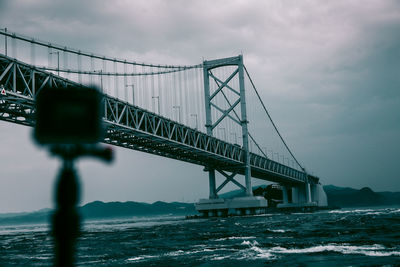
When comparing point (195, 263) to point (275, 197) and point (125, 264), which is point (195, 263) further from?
point (275, 197)

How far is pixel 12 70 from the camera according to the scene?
35.1 m

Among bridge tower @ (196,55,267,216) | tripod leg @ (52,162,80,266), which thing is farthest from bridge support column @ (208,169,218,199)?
tripod leg @ (52,162,80,266)

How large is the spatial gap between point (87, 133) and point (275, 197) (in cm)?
14692

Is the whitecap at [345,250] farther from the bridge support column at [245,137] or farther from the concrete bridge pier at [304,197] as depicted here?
the concrete bridge pier at [304,197]

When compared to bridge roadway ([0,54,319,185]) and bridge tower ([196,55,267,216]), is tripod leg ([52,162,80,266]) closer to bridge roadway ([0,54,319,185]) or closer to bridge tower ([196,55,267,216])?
bridge roadway ([0,54,319,185])

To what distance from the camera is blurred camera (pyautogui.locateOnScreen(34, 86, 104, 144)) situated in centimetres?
131

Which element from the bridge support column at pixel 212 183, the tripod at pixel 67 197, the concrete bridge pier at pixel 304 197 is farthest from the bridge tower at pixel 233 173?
the tripod at pixel 67 197

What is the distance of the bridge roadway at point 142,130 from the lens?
35.2 meters

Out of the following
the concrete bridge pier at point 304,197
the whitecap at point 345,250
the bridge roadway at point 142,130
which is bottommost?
the whitecap at point 345,250

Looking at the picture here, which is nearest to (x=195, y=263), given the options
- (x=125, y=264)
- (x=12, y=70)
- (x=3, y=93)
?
(x=125, y=264)

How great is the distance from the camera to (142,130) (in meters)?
54.7

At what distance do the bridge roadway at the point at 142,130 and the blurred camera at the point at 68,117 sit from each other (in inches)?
803

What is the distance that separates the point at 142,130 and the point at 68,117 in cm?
5378

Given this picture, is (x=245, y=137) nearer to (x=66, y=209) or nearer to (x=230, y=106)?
(x=230, y=106)
